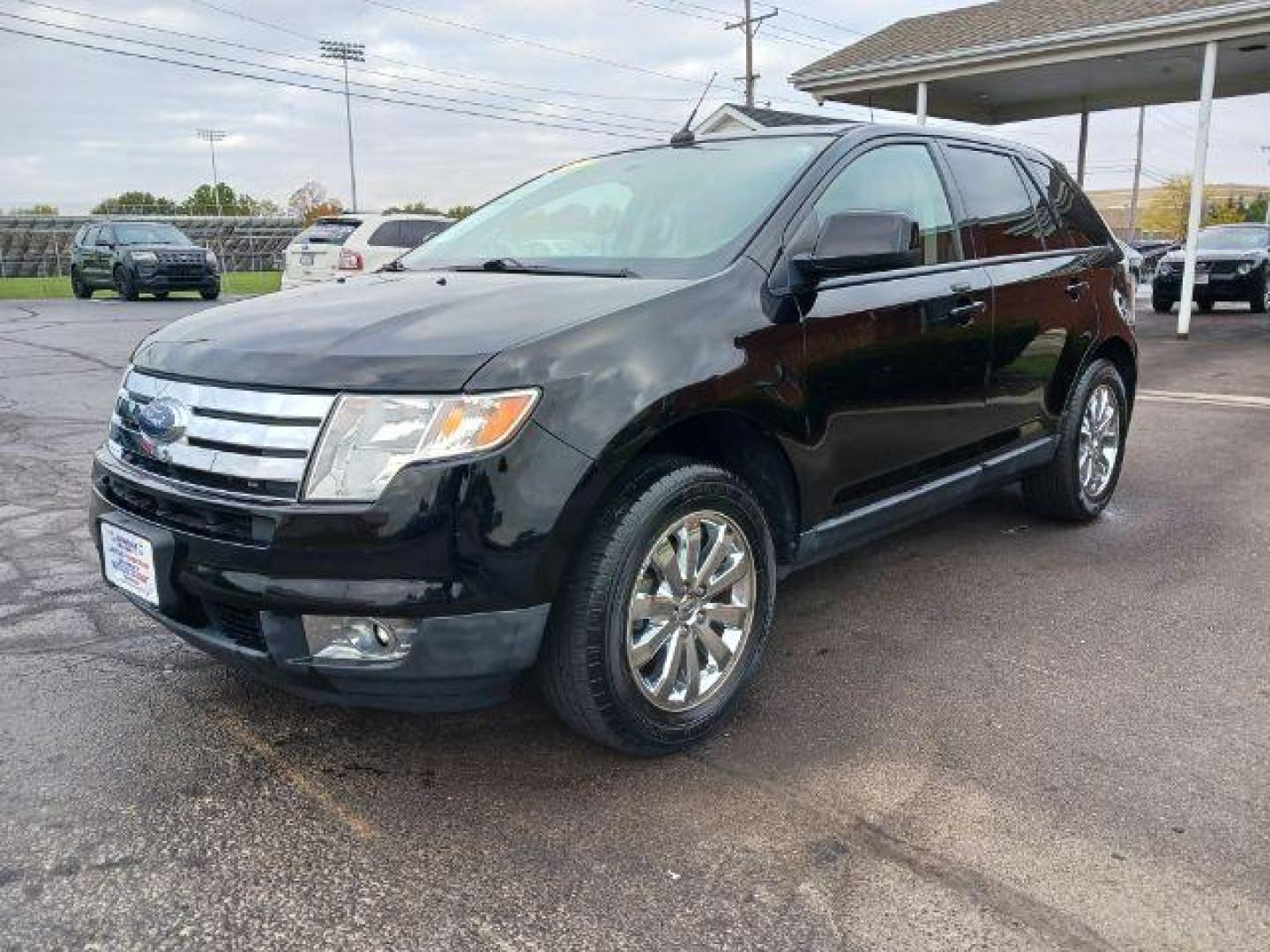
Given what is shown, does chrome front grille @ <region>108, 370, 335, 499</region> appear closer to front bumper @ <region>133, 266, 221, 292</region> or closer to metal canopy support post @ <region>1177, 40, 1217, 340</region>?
metal canopy support post @ <region>1177, 40, 1217, 340</region>

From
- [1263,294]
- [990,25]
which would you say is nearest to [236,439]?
[990,25]

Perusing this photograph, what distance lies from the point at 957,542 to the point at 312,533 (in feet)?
11.0

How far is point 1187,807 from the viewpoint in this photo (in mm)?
2615

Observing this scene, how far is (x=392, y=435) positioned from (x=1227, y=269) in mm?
18953

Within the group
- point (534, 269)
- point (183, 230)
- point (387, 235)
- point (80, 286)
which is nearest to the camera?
point (534, 269)

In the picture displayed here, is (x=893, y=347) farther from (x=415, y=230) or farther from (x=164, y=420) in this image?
(x=415, y=230)

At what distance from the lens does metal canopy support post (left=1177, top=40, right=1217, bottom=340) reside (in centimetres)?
1417

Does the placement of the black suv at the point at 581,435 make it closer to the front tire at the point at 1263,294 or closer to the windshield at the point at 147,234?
the front tire at the point at 1263,294

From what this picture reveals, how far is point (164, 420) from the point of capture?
2717mm

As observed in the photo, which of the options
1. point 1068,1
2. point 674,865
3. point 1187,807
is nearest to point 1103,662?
point 1187,807

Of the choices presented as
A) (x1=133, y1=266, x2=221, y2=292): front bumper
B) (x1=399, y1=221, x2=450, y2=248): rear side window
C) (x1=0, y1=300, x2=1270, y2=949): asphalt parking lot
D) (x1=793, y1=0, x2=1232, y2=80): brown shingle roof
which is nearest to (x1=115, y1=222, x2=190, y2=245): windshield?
(x1=133, y1=266, x2=221, y2=292): front bumper

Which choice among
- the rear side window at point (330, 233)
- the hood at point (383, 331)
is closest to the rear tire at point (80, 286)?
the rear side window at point (330, 233)

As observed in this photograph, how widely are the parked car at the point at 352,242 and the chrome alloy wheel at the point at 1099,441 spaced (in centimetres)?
1218

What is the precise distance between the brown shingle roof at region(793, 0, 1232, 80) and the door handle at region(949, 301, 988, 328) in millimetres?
12606
